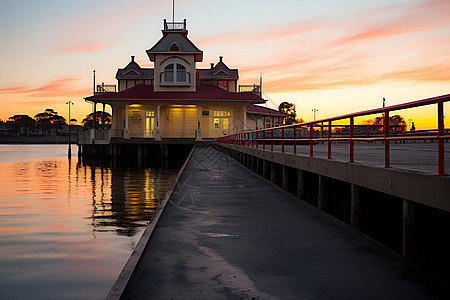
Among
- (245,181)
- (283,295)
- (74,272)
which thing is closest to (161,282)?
(283,295)

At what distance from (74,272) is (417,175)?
6.78 metres

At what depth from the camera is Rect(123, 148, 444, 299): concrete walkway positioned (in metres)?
5.40

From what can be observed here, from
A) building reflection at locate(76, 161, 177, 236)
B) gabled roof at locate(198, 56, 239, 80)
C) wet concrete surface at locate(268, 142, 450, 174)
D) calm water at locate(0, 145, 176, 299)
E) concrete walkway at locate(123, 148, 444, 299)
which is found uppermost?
gabled roof at locate(198, 56, 239, 80)

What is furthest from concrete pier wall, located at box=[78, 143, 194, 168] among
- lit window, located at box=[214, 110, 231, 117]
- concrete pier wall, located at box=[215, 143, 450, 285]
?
concrete pier wall, located at box=[215, 143, 450, 285]

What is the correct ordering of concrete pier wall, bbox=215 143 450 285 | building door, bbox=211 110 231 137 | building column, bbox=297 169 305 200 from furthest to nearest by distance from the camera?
building door, bbox=211 110 231 137
building column, bbox=297 169 305 200
concrete pier wall, bbox=215 143 450 285

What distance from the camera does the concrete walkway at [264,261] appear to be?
5.40 metres

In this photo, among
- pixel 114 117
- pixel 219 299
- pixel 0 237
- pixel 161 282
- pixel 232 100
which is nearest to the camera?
pixel 219 299

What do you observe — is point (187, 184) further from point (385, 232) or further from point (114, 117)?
point (114, 117)

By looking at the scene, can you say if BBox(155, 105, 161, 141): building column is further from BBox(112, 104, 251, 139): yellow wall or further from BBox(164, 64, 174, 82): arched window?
BBox(164, 64, 174, 82): arched window

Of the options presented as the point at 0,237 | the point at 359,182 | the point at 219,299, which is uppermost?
the point at 359,182

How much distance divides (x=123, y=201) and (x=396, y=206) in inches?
612

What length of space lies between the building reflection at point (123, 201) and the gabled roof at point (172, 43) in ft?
67.7

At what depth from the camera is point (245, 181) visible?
18.4m

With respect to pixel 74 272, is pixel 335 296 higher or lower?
higher
